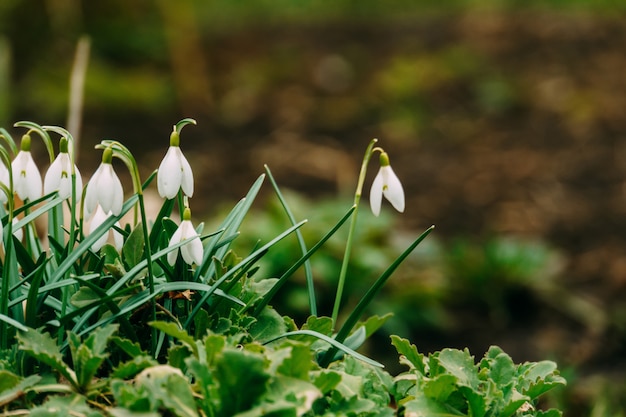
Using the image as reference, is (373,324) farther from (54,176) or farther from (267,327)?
(54,176)

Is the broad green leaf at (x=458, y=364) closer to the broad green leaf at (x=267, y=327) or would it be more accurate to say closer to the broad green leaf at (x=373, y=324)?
the broad green leaf at (x=373, y=324)

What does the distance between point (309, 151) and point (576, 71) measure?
2.43m

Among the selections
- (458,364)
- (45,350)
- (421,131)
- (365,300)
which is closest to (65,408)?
(45,350)

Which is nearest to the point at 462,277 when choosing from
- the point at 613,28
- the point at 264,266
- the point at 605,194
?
the point at 264,266

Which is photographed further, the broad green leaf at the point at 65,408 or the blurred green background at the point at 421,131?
the blurred green background at the point at 421,131

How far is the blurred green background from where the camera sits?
393cm

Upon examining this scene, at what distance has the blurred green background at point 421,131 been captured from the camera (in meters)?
3.93

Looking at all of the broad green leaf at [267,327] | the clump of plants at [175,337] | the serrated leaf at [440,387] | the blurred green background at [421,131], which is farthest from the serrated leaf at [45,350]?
the blurred green background at [421,131]

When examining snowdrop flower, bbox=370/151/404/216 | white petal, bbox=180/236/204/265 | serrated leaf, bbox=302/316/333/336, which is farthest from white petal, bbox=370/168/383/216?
white petal, bbox=180/236/204/265

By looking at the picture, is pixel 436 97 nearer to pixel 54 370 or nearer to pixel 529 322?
pixel 529 322

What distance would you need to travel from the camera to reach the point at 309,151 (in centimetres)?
611

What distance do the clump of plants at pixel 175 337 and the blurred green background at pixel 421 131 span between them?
1312 mm

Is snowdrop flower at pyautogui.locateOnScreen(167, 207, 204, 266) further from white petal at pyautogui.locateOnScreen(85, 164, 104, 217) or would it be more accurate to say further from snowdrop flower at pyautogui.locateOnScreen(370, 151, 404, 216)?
snowdrop flower at pyautogui.locateOnScreen(370, 151, 404, 216)

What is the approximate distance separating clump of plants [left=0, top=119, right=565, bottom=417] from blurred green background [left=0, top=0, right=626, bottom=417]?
131 centimetres
